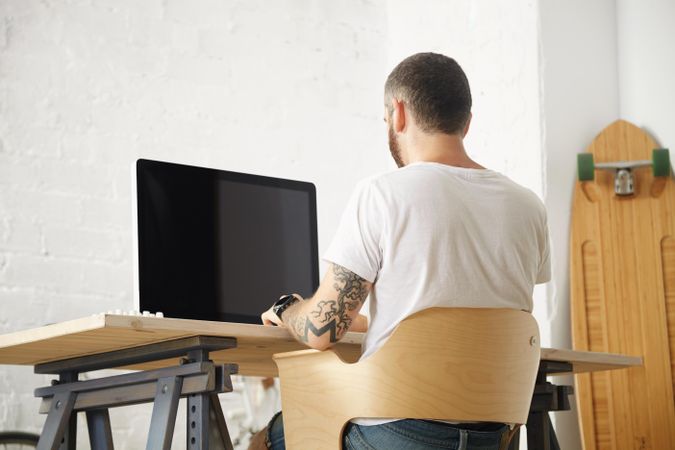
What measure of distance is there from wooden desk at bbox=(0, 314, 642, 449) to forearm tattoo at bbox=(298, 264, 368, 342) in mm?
161

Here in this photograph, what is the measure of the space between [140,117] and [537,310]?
1.46m

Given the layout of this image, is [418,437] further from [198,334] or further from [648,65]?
[648,65]

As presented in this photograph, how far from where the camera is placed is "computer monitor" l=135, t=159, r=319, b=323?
2158 mm

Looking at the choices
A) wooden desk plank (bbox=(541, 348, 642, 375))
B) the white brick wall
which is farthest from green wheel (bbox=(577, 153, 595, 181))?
wooden desk plank (bbox=(541, 348, 642, 375))

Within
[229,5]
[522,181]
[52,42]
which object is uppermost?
[229,5]

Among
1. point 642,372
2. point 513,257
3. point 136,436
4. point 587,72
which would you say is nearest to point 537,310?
point 642,372

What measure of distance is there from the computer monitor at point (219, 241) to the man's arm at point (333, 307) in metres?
0.63

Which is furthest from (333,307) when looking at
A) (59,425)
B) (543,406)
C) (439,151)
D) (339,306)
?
(543,406)

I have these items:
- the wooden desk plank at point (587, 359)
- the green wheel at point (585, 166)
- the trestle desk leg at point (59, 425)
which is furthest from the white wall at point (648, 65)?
the trestle desk leg at point (59, 425)

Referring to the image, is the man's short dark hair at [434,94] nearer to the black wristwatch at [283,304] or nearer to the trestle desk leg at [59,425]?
the black wristwatch at [283,304]

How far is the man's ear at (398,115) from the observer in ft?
5.72

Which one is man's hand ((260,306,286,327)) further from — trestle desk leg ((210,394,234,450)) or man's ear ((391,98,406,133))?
man's ear ((391,98,406,133))

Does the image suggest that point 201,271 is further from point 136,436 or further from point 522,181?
point 522,181

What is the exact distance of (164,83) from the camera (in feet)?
10.3
